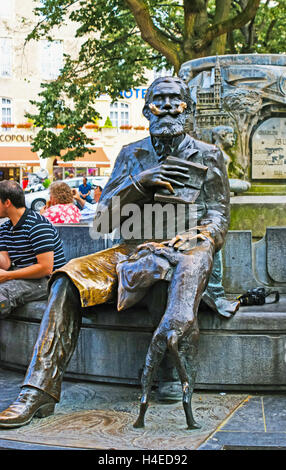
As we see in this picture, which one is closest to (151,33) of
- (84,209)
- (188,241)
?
(84,209)

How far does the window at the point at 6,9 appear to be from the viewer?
38825 millimetres

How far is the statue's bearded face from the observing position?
4.55 metres

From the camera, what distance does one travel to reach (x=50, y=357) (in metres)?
4.08

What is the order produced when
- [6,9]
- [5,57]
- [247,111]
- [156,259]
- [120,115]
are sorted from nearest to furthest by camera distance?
[156,259]
[247,111]
[6,9]
[5,57]
[120,115]

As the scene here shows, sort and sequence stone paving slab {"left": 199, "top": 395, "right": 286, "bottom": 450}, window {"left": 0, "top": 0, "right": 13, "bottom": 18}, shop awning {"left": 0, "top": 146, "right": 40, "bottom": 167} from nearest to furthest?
stone paving slab {"left": 199, "top": 395, "right": 286, "bottom": 450}, shop awning {"left": 0, "top": 146, "right": 40, "bottom": 167}, window {"left": 0, "top": 0, "right": 13, "bottom": 18}

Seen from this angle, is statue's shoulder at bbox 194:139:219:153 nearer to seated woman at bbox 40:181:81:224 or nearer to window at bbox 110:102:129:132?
seated woman at bbox 40:181:81:224

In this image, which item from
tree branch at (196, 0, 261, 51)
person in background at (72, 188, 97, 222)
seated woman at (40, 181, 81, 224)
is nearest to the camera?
seated woman at (40, 181, 81, 224)

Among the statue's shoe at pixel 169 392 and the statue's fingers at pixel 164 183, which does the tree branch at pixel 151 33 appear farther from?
the statue's shoe at pixel 169 392

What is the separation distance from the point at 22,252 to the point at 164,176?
1.41 meters

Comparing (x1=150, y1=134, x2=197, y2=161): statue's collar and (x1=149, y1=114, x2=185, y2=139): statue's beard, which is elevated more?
(x1=149, y1=114, x2=185, y2=139): statue's beard

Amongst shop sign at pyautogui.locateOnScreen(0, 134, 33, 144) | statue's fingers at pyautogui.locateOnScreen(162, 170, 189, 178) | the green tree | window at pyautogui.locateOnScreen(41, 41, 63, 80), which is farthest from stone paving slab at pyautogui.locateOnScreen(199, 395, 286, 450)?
window at pyautogui.locateOnScreen(41, 41, 63, 80)

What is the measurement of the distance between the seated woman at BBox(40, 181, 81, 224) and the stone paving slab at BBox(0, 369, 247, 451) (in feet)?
12.3

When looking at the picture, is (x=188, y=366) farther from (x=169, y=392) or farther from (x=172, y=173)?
(x=172, y=173)

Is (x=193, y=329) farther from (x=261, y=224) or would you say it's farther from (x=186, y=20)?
(x=186, y=20)
